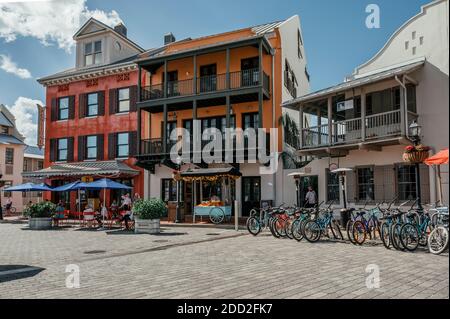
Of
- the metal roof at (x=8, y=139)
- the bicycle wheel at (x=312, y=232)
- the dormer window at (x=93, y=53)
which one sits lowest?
the bicycle wheel at (x=312, y=232)

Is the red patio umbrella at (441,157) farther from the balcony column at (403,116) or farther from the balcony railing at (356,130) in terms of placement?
the balcony railing at (356,130)

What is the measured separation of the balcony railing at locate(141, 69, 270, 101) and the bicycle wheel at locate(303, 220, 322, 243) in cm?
1018

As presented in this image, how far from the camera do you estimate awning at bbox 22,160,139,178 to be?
22.8 meters

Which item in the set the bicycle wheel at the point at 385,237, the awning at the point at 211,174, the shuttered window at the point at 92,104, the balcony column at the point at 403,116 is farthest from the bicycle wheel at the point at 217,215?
the shuttered window at the point at 92,104

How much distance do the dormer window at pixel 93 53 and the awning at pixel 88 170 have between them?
700 cm

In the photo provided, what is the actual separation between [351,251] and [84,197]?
19713 millimetres

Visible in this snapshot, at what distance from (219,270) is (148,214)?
8.20 m

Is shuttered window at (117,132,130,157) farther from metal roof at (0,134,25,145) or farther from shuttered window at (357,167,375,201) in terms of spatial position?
metal roof at (0,134,25,145)

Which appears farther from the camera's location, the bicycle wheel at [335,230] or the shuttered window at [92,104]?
the shuttered window at [92,104]

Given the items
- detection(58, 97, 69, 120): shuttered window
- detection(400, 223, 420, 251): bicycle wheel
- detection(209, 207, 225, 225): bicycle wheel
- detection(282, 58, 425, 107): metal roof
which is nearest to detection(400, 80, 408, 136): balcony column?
detection(282, 58, 425, 107): metal roof

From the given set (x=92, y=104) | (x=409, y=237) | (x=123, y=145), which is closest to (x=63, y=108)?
(x=92, y=104)

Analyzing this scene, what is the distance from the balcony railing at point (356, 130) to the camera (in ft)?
45.8

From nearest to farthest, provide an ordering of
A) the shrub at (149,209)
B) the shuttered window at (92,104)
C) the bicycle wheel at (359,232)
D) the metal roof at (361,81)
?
the bicycle wheel at (359,232), the metal roof at (361,81), the shrub at (149,209), the shuttered window at (92,104)

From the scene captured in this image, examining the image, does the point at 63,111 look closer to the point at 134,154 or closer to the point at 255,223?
the point at 134,154
